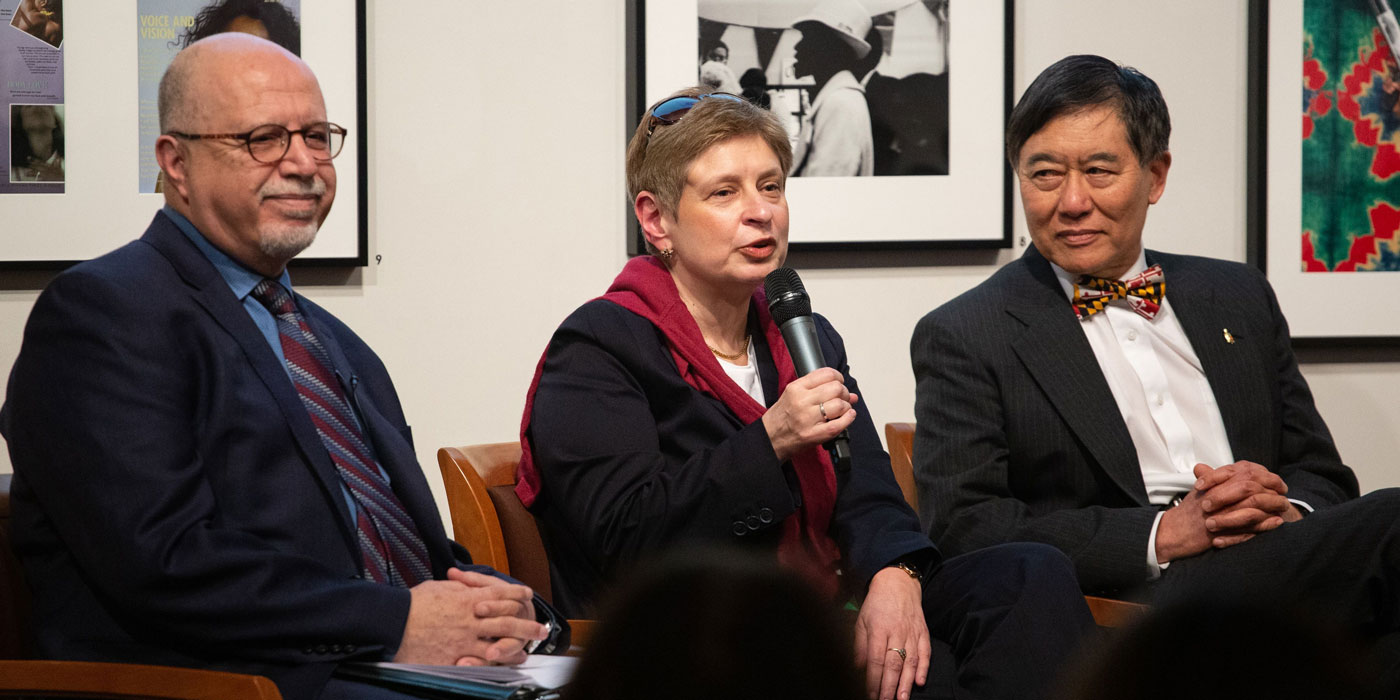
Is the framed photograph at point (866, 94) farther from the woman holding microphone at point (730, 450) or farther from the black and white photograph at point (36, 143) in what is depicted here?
the black and white photograph at point (36, 143)

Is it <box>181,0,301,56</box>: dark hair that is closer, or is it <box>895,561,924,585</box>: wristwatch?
<box>895,561,924,585</box>: wristwatch

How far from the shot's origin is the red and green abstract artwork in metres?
3.56

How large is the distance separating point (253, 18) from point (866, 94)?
160 centimetres

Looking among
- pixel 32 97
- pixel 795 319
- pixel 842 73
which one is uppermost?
pixel 842 73

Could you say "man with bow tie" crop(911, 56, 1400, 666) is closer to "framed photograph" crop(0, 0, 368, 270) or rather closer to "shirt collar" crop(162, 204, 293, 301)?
"shirt collar" crop(162, 204, 293, 301)

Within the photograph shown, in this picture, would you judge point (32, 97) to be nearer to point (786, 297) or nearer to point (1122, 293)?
point (786, 297)

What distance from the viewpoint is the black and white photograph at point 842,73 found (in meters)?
3.33

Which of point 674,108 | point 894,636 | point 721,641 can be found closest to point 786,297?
point 674,108

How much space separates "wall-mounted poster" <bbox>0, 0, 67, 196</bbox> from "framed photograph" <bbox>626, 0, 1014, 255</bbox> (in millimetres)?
1441

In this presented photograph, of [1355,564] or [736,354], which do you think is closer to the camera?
[1355,564]

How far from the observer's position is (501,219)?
11.0ft

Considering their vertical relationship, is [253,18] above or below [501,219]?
above

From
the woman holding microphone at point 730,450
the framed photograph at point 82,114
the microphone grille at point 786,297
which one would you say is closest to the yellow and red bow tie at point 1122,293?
the woman holding microphone at point 730,450

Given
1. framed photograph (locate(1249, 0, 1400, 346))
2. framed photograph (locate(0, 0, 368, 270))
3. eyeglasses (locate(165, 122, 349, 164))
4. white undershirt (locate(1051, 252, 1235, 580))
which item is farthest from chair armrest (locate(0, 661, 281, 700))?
framed photograph (locate(1249, 0, 1400, 346))
